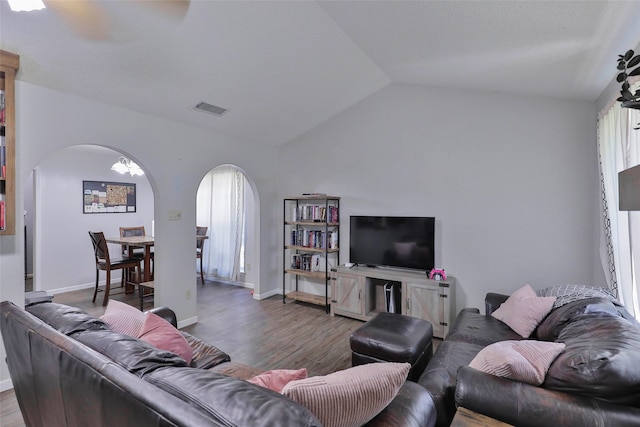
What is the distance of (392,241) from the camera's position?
376 centimetres

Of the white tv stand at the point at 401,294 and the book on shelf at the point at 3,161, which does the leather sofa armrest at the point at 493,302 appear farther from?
the book on shelf at the point at 3,161

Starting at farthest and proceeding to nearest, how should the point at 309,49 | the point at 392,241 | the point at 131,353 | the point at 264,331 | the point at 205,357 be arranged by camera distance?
the point at 392,241 → the point at 264,331 → the point at 309,49 → the point at 205,357 → the point at 131,353

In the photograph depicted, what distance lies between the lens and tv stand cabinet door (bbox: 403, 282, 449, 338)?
3.26 metres

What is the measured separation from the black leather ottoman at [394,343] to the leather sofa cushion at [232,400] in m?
1.47

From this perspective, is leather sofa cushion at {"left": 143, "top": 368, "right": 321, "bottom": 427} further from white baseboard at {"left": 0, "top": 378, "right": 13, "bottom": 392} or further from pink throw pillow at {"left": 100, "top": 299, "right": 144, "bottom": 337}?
white baseboard at {"left": 0, "top": 378, "right": 13, "bottom": 392}

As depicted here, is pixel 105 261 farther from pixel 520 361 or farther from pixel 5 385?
pixel 520 361

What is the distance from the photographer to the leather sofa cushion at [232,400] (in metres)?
0.74

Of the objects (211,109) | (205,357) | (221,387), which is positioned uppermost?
(211,109)

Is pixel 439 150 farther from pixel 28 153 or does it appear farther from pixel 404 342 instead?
pixel 28 153

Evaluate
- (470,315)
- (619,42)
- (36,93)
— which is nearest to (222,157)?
(36,93)

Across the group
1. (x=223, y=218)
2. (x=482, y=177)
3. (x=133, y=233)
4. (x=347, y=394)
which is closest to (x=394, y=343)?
(x=347, y=394)

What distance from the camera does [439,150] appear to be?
3619mm

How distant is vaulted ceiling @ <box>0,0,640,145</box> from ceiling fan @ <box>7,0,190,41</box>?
1 centimetres

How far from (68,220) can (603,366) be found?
6486 mm
